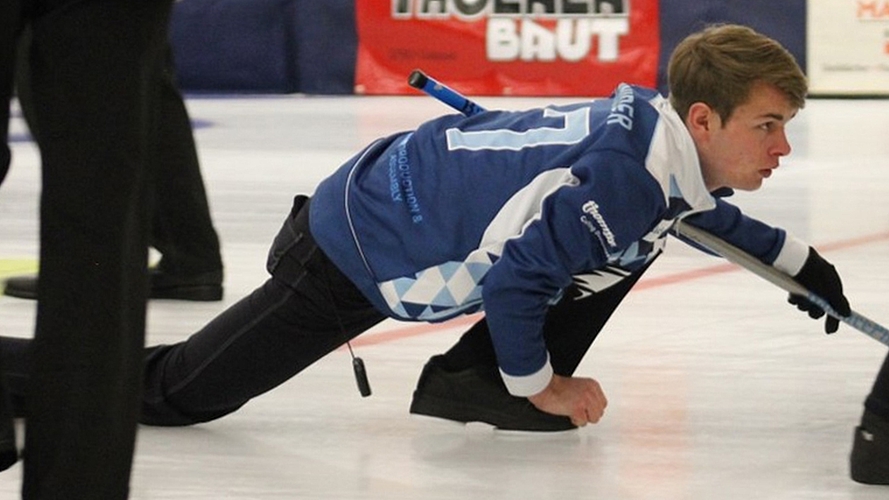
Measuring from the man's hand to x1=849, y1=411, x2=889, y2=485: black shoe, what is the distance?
0.32 meters

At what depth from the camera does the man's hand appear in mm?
2039

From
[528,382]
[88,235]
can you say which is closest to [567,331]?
[528,382]

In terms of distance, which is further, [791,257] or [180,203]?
[180,203]

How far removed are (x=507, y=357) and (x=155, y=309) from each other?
3.89 feet

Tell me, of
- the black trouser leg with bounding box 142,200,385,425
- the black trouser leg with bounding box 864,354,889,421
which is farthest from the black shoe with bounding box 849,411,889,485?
the black trouser leg with bounding box 142,200,385,425

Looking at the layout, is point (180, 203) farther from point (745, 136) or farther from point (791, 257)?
point (745, 136)

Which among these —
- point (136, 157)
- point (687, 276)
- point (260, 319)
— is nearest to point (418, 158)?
point (260, 319)

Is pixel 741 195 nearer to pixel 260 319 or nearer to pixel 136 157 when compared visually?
pixel 260 319

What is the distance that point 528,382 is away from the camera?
1932 millimetres

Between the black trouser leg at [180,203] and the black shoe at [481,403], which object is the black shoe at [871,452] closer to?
the black shoe at [481,403]

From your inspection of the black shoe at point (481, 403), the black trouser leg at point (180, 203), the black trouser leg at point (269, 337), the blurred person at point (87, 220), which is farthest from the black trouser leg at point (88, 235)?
the black trouser leg at point (180, 203)

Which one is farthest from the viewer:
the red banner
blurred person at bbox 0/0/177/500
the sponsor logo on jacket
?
the red banner

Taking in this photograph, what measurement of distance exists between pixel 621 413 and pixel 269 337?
47 cm

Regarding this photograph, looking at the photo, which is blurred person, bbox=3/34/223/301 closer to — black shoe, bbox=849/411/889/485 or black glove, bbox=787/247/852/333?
black glove, bbox=787/247/852/333
